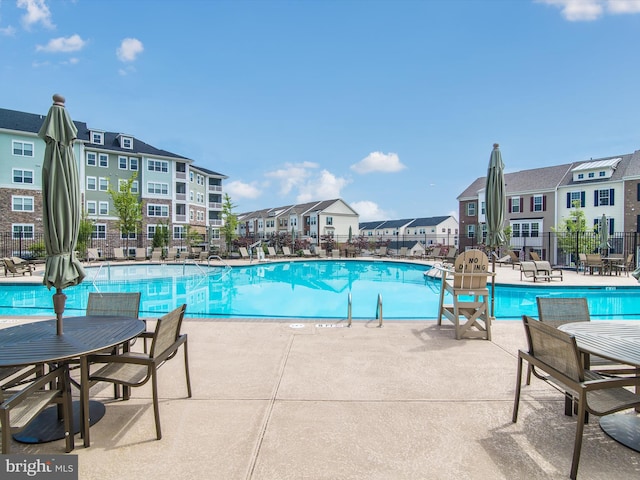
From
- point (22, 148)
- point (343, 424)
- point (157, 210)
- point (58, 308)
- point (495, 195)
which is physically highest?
point (22, 148)

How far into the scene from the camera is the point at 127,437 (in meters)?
2.65

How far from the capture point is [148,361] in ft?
8.67

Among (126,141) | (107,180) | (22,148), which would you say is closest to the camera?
(22,148)

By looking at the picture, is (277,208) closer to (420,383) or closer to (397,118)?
(397,118)

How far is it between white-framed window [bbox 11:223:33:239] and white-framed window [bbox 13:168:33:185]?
3.45 m

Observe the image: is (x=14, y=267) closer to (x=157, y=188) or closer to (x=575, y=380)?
(x=575, y=380)

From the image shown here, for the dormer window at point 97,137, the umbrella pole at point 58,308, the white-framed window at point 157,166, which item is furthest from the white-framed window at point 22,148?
the umbrella pole at point 58,308

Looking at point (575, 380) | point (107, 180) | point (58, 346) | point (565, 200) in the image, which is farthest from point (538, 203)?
point (107, 180)

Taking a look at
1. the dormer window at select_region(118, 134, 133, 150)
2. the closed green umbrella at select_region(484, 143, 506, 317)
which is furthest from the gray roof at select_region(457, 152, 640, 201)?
the dormer window at select_region(118, 134, 133, 150)

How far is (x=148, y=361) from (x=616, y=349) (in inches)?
140

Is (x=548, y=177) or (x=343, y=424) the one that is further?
(x=548, y=177)

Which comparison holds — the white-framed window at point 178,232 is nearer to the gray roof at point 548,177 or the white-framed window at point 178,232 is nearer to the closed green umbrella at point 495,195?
the gray roof at point 548,177

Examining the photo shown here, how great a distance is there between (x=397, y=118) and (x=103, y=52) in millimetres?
15600

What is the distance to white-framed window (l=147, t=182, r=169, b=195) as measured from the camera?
34.8 meters
